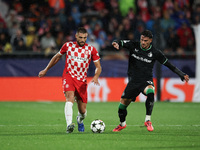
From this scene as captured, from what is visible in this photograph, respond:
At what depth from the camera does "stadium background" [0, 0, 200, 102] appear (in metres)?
18.8

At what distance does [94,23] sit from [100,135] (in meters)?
12.4

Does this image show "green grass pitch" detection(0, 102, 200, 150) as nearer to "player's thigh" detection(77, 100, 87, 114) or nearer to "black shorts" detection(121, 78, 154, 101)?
"player's thigh" detection(77, 100, 87, 114)

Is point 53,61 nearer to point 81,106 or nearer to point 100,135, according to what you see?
point 81,106

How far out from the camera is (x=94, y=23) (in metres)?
20.7

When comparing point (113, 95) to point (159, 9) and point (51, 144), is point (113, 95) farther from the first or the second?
point (51, 144)

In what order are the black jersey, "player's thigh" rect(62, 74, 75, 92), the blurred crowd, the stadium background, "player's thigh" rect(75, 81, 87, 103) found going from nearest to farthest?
"player's thigh" rect(62, 74, 75, 92), "player's thigh" rect(75, 81, 87, 103), the black jersey, the stadium background, the blurred crowd

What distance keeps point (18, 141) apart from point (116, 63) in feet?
38.2

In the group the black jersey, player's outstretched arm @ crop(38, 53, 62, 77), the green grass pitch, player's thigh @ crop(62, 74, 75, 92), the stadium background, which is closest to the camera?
the green grass pitch

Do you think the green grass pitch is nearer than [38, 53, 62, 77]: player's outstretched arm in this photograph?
Yes

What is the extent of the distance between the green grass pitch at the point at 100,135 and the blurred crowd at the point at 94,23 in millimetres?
5591

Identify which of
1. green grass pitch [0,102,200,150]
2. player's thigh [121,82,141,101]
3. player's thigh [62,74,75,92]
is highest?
player's thigh [62,74,75,92]

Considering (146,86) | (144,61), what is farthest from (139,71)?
(146,86)

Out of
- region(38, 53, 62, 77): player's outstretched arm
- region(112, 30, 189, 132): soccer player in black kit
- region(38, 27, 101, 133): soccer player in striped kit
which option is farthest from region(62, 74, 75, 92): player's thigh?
region(112, 30, 189, 132): soccer player in black kit

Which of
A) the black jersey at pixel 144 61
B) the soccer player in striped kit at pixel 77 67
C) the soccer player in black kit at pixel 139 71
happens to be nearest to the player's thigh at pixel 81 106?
the soccer player in striped kit at pixel 77 67
